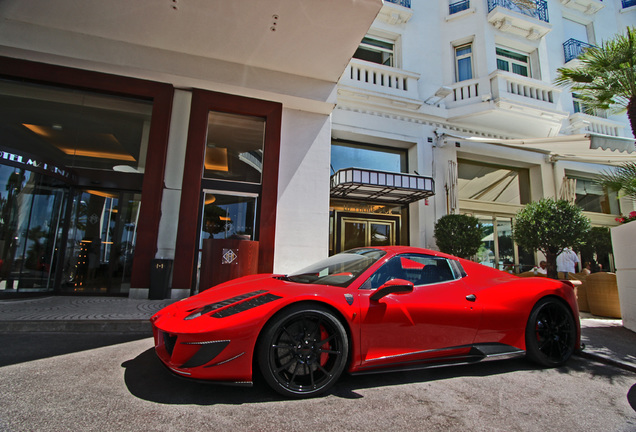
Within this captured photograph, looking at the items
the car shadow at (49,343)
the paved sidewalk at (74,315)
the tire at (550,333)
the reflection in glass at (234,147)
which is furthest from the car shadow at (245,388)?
the reflection in glass at (234,147)

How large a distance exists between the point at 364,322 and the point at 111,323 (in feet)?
12.2

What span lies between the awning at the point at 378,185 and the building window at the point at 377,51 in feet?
16.7

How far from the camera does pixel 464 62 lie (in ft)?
41.2

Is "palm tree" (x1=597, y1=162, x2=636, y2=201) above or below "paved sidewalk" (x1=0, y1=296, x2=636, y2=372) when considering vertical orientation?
above

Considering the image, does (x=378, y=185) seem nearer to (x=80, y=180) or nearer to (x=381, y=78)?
(x=381, y=78)

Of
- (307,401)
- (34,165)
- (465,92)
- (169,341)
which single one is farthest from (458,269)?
(465,92)

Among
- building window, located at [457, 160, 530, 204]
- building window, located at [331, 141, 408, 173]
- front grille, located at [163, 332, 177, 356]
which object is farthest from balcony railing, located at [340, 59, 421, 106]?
front grille, located at [163, 332, 177, 356]

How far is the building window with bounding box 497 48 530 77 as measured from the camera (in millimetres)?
12766

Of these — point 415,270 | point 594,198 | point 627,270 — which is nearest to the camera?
point 415,270

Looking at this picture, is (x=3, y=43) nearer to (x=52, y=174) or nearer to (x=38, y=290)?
(x=52, y=174)

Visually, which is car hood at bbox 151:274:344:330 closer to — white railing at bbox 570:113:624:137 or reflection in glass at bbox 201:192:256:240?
reflection in glass at bbox 201:192:256:240

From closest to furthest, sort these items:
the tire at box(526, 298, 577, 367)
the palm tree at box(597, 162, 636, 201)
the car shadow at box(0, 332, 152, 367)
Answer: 1. the car shadow at box(0, 332, 152, 367)
2. the tire at box(526, 298, 577, 367)
3. the palm tree at box(597, 162, 636, 201)

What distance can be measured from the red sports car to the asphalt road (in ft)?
0.56

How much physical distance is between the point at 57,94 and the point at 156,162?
9.13 feet
